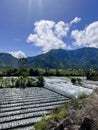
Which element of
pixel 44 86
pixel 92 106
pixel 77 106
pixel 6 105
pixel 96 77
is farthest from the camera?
pixel 96 77

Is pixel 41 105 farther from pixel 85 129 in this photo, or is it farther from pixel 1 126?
pixel 85 129

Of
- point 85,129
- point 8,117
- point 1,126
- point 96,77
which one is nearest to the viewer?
point 85,129

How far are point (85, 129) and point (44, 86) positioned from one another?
923 inches

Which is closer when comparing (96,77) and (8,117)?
(8,117)

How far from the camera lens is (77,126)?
504 cm

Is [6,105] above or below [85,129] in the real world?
below

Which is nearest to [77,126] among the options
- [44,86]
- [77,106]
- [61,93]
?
[77,106]

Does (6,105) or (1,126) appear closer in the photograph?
(1,126)

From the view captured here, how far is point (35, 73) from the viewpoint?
4547 cm

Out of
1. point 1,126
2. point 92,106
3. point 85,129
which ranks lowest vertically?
point 1,126

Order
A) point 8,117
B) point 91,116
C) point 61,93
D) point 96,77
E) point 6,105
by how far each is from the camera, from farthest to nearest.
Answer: point 96,77
point 61,93
point 6,105
point 8,117
point 91,116

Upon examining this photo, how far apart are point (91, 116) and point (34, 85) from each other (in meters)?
23.9

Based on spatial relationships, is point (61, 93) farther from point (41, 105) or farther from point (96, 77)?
point (96, 77)

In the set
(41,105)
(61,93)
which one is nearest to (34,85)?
(61,93)
